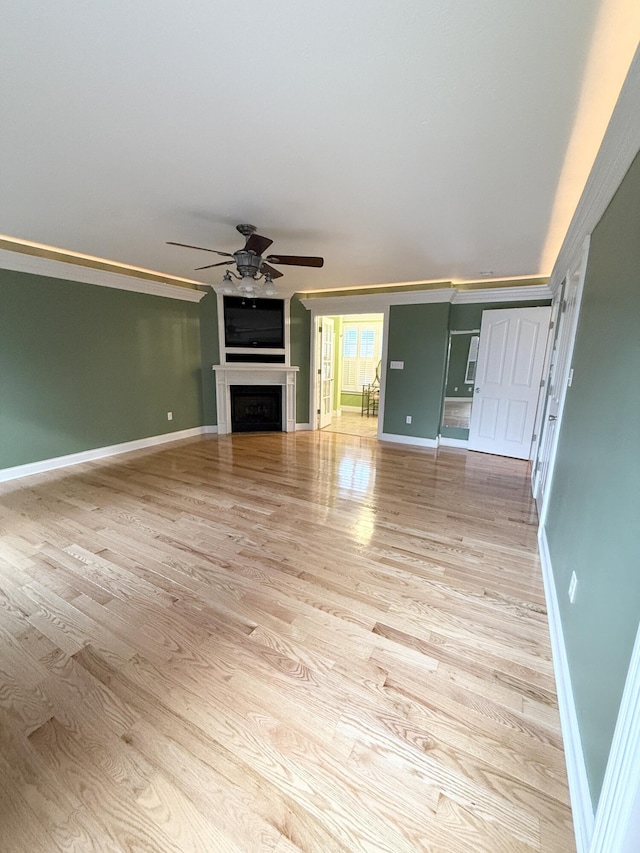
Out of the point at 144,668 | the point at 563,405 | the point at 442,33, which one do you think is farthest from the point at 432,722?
the point at 442,33

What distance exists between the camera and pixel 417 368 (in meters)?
5.32

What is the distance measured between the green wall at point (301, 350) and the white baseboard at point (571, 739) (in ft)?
15.9

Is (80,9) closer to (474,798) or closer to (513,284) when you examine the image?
(474,798)

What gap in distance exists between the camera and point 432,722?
1.33m

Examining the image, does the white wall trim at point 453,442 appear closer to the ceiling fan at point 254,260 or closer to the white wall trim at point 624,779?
the ceiling fan at point 254,260

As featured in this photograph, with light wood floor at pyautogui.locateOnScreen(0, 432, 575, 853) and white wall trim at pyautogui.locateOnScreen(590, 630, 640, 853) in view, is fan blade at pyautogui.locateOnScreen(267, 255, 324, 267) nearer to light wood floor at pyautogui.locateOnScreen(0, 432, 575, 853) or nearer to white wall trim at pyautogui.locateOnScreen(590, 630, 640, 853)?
light wood floor at pyautogui.locateOnScreen(0, 432, 575, 853)

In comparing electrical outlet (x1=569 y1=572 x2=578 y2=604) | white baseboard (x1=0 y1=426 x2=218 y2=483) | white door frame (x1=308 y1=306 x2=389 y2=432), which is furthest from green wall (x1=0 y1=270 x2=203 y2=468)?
electrical outlet (x1=569 y1=572 x2=578 y2=604)

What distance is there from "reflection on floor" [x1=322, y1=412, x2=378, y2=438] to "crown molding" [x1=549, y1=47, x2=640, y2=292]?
4190mm

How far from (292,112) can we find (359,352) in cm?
656

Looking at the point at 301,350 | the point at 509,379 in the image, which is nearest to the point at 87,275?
the point at 301,350

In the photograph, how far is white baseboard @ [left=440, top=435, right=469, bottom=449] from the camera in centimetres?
532

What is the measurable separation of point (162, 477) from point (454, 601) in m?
3.24

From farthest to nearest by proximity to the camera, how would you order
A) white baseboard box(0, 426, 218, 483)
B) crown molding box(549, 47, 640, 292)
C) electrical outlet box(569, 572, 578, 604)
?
1. white baseboard box(0, 426, 218, 483)
2. electrical outlet box(569, 572, 578, 604)
3. crown molding box(549, 47, 640, 292)

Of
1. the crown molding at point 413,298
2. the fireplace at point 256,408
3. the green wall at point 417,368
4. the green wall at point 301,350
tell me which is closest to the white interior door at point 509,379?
the crown molding at point 413,298
